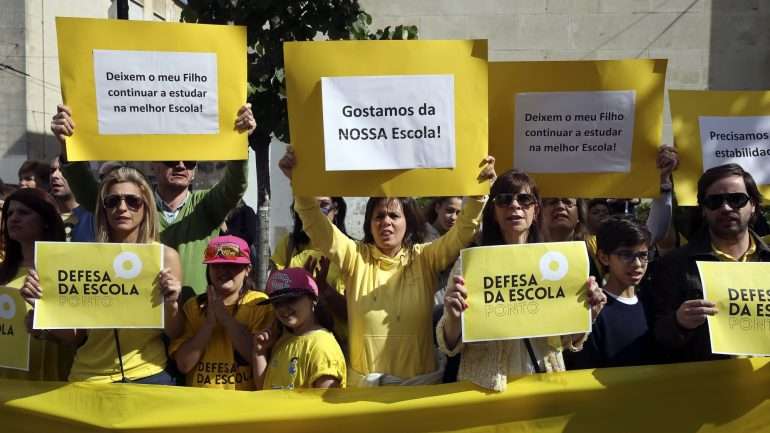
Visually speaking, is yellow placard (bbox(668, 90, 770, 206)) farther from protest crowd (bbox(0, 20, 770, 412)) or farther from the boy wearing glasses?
the boy wearing glasses

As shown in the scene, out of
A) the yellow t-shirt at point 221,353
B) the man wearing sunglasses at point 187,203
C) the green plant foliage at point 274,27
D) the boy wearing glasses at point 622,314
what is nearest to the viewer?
the boy wearing glasses at point 622,314

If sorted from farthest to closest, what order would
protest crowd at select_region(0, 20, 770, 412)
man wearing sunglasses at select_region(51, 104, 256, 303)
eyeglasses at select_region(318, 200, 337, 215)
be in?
eyeglasses at select_region(318, 200, 337, 215) → man wearing sunglasses at select_region(51, 104, 256, 303) → protest crowd at select_region(0, 20, 770, 412)

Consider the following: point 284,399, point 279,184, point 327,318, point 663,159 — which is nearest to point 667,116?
point 279,184

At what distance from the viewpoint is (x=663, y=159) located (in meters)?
4.59

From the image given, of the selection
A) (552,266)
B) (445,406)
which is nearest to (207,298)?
(445,406)

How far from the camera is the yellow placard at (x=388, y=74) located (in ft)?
13.3

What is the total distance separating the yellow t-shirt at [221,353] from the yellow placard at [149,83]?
0.75 m

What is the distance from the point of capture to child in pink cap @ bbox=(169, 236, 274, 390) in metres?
4.00

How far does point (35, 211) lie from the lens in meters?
4.18

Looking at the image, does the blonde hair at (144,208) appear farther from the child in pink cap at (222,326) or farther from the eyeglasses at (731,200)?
the eyeglasses at (731,200)

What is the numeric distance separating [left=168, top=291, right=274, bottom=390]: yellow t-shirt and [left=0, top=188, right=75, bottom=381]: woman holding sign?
0.63 meters

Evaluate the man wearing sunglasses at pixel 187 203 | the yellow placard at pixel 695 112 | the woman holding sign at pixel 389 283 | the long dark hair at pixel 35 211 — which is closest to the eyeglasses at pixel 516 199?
the woman holding sign at pixel 389 283

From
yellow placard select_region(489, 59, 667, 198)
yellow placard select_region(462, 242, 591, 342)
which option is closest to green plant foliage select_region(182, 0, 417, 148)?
yellow placard select_region(489, 59, 667, 198)

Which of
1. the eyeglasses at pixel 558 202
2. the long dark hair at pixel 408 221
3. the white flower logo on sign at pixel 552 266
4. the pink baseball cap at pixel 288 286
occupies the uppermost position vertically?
the eyeglasses at pixel 558 202
